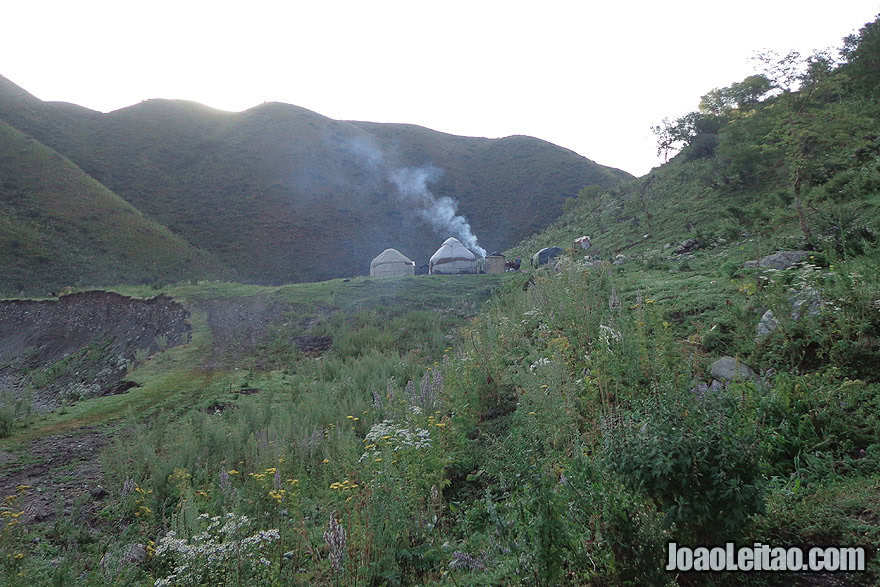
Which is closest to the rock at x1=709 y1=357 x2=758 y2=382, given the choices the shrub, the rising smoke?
the shrub

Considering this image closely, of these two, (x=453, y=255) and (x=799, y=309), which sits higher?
(x=453, y=255)

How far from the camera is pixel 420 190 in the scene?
61.4 metres

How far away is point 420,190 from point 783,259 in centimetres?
5693

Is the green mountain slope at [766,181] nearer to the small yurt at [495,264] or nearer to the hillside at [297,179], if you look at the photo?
the small yurt at [495,264]

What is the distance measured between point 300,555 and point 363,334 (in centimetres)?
1069

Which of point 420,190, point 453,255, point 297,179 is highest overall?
point 297,179

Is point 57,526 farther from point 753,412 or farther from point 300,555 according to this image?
point 753,412

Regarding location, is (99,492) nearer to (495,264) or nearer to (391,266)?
(495,264)

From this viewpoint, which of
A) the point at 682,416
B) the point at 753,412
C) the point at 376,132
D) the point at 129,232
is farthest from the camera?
the point at 376,132

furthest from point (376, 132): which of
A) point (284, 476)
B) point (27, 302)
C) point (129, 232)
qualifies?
point (284, 476)

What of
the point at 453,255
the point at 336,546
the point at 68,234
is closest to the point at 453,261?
the point at 453,255

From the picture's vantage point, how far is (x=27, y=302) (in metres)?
21.7

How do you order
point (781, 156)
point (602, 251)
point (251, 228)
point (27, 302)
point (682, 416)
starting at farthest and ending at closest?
point (251, 228) → point (27, 302) → point (602, 251) → point (781, 156) → point (682, 416)

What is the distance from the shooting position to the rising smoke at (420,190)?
183ft
